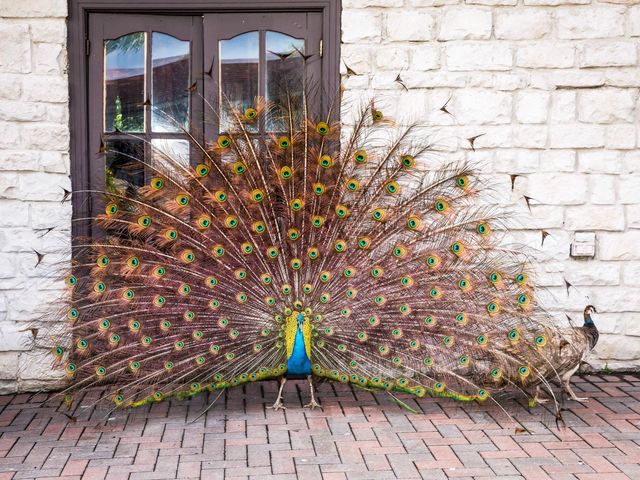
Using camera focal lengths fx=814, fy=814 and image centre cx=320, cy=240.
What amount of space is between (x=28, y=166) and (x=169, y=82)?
1178 millimetres

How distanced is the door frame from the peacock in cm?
82

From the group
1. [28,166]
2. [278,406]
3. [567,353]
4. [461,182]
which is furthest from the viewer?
[28,166]

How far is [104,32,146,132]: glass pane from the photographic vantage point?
19.5 ft

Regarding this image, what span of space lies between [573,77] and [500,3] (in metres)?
0.76

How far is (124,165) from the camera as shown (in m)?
6.00

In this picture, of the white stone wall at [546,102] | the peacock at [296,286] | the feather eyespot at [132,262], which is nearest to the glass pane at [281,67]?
the white stone wall at [546,102]

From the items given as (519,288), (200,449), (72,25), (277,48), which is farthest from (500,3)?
(200,449)

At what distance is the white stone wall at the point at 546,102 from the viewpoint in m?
5.89

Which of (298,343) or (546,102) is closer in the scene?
(298,343)

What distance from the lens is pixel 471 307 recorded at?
5004 millimetres

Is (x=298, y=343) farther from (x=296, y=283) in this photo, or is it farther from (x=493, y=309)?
(x=493, y=309)

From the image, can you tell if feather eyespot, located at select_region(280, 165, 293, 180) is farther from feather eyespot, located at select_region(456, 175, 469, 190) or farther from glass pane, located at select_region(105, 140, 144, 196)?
glass pane, located at select_region(105, 140, 144, 196)

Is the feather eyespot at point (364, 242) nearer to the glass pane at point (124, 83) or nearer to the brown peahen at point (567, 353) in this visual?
the brown peahen at point (567, 353)

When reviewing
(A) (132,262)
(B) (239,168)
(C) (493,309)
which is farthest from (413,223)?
(A) (132,262)
